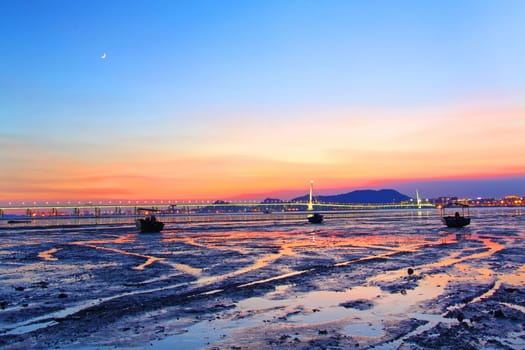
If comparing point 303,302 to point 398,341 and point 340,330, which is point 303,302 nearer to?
point 340,330

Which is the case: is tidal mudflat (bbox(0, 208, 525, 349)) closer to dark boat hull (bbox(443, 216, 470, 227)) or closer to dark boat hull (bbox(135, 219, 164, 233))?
dark boat hull (bbox(135, 219, 164, 233))

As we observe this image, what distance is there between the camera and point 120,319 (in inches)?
480

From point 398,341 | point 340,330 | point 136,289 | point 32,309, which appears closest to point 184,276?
point 136,289

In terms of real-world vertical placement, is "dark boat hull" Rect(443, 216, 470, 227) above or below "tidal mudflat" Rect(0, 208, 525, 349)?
below

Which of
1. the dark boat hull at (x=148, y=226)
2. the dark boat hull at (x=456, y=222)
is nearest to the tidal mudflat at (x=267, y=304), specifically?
the dark boat hull at (x=148, y=226)

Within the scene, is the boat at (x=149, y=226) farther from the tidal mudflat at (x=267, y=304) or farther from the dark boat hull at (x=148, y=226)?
the tidal mudflat at (x=267, y=304)

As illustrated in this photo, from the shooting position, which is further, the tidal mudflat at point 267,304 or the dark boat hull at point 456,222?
the dark boat hull at point 456,222

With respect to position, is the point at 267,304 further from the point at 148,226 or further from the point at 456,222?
the point at 456,222

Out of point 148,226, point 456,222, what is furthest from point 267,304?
point 456,222

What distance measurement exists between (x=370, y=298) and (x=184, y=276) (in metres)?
8.62

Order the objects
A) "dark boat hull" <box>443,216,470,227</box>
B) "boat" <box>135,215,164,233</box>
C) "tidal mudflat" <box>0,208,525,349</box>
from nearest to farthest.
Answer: "tidal mudflat" <box>0,208,525,349</box>, "dark boat hull" <box>443,216,470,227</box>, "boat" <box>135,215,164,233</box>

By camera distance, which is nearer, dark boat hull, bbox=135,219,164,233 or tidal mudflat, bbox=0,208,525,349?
tidal mudflat, bbox=0,208,525,349

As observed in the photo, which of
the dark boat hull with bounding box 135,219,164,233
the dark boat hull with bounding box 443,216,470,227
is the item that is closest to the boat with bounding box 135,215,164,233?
the dark boat hull with bounding box 135,219,164,233

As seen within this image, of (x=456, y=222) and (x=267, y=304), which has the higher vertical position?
(x=267, y=304)
